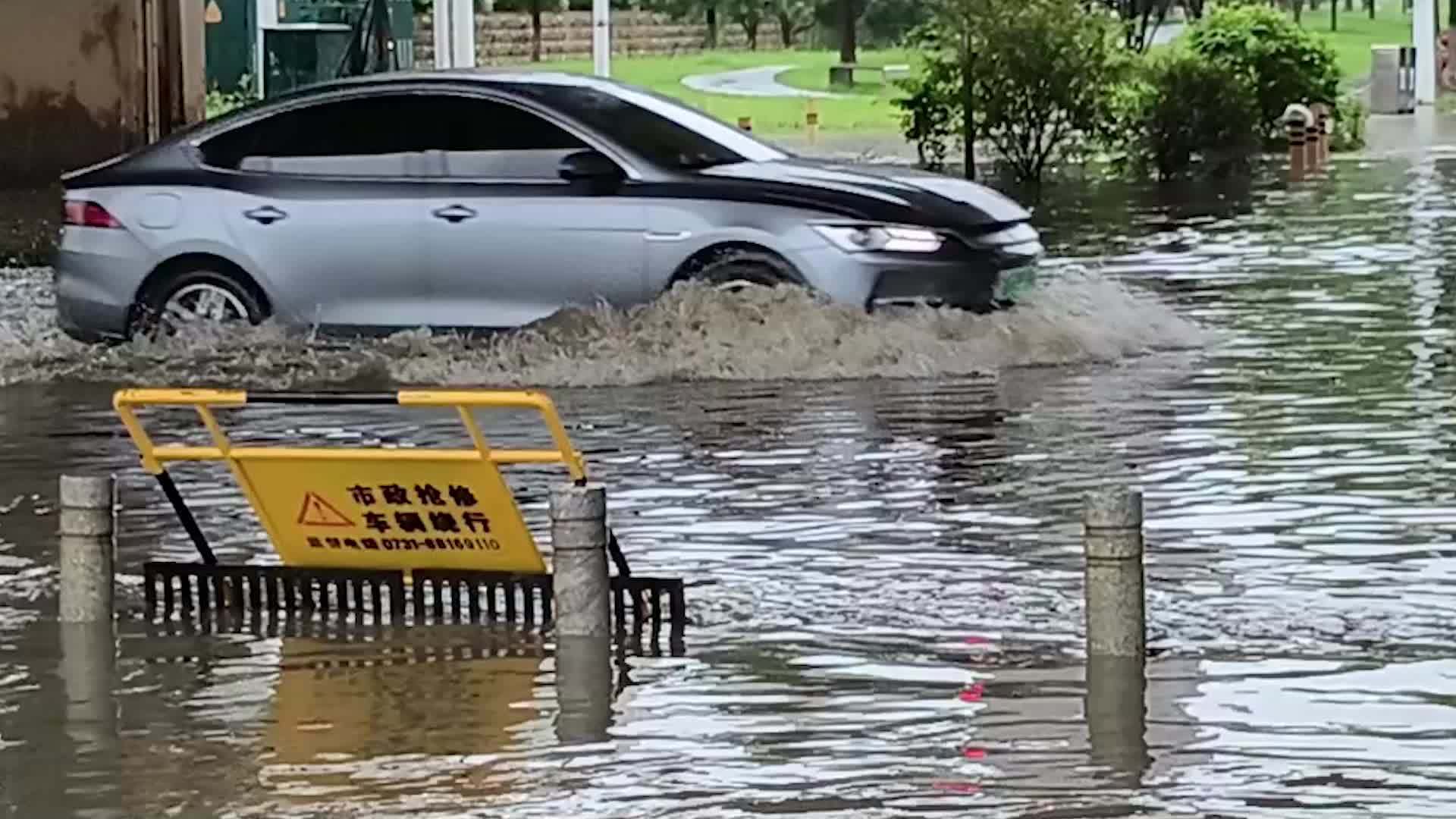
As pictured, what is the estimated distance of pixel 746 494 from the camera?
10.7 meters

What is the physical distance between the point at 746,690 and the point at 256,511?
1922 millimetres

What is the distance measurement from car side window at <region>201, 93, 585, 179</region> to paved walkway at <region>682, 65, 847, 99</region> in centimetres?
3472

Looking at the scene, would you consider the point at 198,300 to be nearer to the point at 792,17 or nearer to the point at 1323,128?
the point at 1323,128

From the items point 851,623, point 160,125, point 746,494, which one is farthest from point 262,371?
point 160,125

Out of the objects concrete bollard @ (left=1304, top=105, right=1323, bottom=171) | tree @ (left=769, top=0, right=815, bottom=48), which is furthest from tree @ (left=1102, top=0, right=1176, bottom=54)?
tree @ (left=769, top=0, right=815, bottom=48)

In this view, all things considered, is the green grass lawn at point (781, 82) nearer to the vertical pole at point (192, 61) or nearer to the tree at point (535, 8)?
the tree at point (535, 8)

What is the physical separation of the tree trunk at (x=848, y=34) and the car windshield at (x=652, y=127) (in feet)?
135

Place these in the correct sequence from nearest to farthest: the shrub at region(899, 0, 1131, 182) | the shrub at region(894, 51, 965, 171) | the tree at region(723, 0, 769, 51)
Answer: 1. the shrub at region(899, 0, 1131, 182)
2. the shrub at region(894, 51, 965, 171)
3. the tree at region(723, 0, 769, 51)

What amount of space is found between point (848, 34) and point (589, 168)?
43.2 metres

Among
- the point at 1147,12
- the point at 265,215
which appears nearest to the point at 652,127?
the point at 265,215

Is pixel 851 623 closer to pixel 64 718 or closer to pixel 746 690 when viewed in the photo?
pixel 746 690

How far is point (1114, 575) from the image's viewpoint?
7547 mm

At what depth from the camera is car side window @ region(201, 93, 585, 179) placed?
14.5 m

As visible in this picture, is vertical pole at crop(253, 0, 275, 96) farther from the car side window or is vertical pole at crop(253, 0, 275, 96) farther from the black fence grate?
the black fence grate
